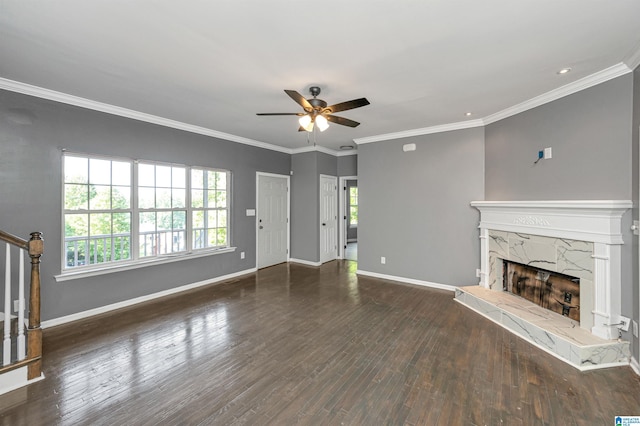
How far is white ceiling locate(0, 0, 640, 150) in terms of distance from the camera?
1.86 m

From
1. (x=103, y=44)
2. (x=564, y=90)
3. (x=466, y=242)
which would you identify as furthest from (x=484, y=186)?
(x=103, y=44)

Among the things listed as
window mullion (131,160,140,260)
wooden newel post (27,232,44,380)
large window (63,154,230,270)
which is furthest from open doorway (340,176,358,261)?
wooden newel post (27,232,44,380)

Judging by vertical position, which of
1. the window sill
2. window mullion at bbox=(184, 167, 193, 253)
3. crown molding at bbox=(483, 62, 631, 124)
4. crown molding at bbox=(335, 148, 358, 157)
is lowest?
the window sill

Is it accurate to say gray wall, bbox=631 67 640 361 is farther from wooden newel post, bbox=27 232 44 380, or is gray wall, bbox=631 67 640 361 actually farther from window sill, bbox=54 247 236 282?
window sill, bbox=54 247 236 282

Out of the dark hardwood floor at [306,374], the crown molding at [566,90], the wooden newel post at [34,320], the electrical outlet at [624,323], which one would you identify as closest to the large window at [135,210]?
the dark hardwood floor at [306,374]

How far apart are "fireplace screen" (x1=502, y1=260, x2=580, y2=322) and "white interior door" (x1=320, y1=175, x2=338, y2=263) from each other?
11.9 ft

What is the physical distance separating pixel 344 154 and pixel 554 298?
16.0 ft

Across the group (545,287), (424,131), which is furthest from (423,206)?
(545,287)

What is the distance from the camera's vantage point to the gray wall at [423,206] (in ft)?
14.3

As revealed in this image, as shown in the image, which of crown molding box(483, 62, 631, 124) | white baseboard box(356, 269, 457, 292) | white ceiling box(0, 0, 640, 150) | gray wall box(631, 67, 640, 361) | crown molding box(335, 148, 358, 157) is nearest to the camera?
white ceiling box(0, 0, 640, 150)

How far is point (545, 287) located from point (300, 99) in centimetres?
368

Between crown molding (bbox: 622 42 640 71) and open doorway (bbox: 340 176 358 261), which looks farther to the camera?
open doorway (bbox: 340 176 358 261)

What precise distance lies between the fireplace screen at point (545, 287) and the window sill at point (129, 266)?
4698 mm

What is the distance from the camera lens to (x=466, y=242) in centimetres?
438
